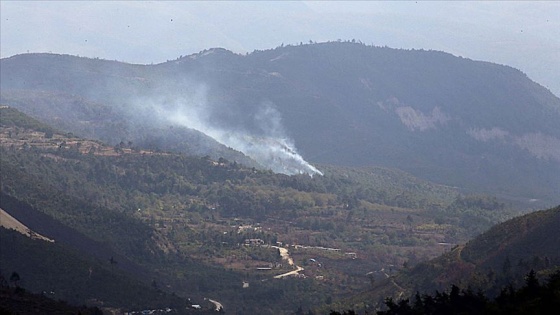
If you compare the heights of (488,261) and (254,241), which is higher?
(254,241)

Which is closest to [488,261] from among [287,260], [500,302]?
[500,302]

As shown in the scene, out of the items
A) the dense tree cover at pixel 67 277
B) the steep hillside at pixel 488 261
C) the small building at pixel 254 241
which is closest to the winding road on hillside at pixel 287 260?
the small building at pixel 254 241

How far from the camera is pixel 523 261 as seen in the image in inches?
2923

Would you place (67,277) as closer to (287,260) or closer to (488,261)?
(488,261)

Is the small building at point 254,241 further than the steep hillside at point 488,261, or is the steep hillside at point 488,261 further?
→ the small building at point 254,241

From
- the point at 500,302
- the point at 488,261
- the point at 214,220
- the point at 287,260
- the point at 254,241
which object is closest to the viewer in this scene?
the point at 500,302

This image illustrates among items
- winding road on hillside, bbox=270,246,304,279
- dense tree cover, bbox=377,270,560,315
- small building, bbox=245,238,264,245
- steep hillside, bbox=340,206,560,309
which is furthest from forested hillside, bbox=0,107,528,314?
dense tree cover, bbox=377,270,560,315

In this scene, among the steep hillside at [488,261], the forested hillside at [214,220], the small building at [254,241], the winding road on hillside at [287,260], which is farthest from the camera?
the small building at [254,241]

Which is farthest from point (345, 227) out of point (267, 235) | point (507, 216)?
point (507, 216)

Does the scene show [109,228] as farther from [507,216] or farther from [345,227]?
[507,216]

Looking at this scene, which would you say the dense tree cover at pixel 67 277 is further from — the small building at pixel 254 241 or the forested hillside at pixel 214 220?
the small building at pixel 254 241

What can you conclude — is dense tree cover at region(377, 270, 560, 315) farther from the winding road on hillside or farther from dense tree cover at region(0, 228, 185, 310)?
the winding road on hillside

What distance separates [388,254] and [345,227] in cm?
1538

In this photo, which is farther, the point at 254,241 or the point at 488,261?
the point at 254,241
